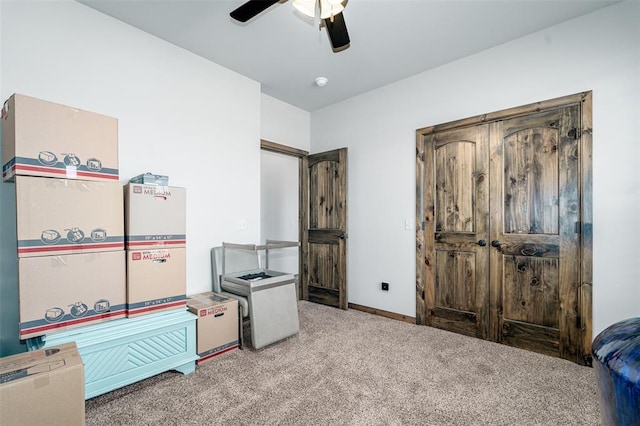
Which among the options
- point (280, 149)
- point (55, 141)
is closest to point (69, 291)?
point (55, 141)

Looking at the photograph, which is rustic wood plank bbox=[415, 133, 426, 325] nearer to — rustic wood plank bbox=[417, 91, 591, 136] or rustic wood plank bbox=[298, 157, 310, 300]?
rustic wood plank bbox=[417, 91, 591, 136]

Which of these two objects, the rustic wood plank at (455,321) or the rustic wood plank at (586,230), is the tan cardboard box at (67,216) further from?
the rustic wood plank at (586,230)

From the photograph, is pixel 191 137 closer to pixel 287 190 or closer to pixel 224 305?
pixel 224 305

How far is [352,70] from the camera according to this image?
10.3 feet

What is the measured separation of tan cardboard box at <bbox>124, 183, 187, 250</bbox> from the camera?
200 cm

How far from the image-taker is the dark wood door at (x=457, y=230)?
9.25 feet

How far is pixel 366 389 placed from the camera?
1941mm

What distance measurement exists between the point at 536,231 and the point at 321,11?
2.46 meters

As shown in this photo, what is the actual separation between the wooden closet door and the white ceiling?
0.80 metres

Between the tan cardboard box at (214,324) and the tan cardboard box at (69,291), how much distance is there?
0.55m

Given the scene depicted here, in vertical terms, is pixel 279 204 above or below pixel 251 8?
below

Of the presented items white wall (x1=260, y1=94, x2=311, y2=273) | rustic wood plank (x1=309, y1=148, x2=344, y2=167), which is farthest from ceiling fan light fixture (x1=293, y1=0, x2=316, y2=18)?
white wall (x1=260, y1=94, x2=311, y2=273)

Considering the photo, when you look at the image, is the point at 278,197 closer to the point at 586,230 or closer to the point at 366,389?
the point at 366,389

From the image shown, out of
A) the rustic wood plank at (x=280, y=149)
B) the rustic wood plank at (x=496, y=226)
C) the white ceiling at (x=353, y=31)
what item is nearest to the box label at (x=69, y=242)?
the white ceiling at (x=353, y=31)
